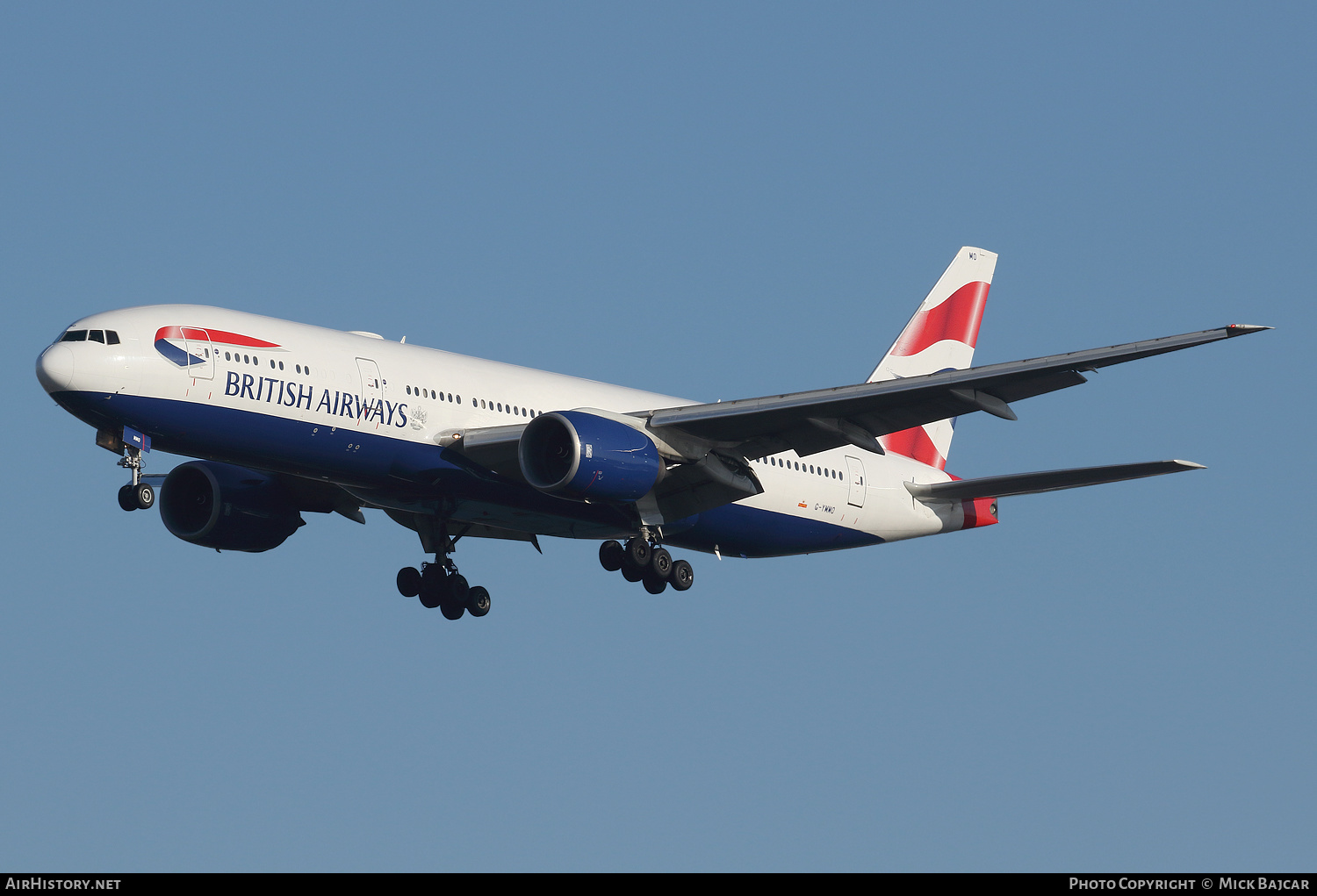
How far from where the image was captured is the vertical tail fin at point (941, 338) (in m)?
45.7

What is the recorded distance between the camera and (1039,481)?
37.8 meters

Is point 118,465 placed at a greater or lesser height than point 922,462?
lesser

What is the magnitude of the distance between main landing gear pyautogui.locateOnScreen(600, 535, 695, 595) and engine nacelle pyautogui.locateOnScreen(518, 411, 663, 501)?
2.73 m

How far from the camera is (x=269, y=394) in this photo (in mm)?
32719

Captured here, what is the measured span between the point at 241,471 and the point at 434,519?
485 centimetres

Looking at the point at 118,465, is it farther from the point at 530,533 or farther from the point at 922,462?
the point at 922,462

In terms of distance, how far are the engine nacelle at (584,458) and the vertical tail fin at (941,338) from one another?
12.1 m

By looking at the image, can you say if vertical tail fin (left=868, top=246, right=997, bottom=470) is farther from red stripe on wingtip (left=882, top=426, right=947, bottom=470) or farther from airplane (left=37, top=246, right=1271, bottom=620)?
airplane (left=37, top=246, right=1271, bottom=620)

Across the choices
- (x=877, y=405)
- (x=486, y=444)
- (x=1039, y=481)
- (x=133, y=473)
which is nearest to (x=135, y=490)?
(x=133, y=473)

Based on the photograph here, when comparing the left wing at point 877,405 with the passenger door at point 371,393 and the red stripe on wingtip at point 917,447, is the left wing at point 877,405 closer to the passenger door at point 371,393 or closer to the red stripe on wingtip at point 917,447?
the passenger door at point 371,393

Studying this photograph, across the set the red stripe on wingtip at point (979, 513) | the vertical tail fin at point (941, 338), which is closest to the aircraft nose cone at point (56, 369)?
the vertical tail fin at point (941, 338)
